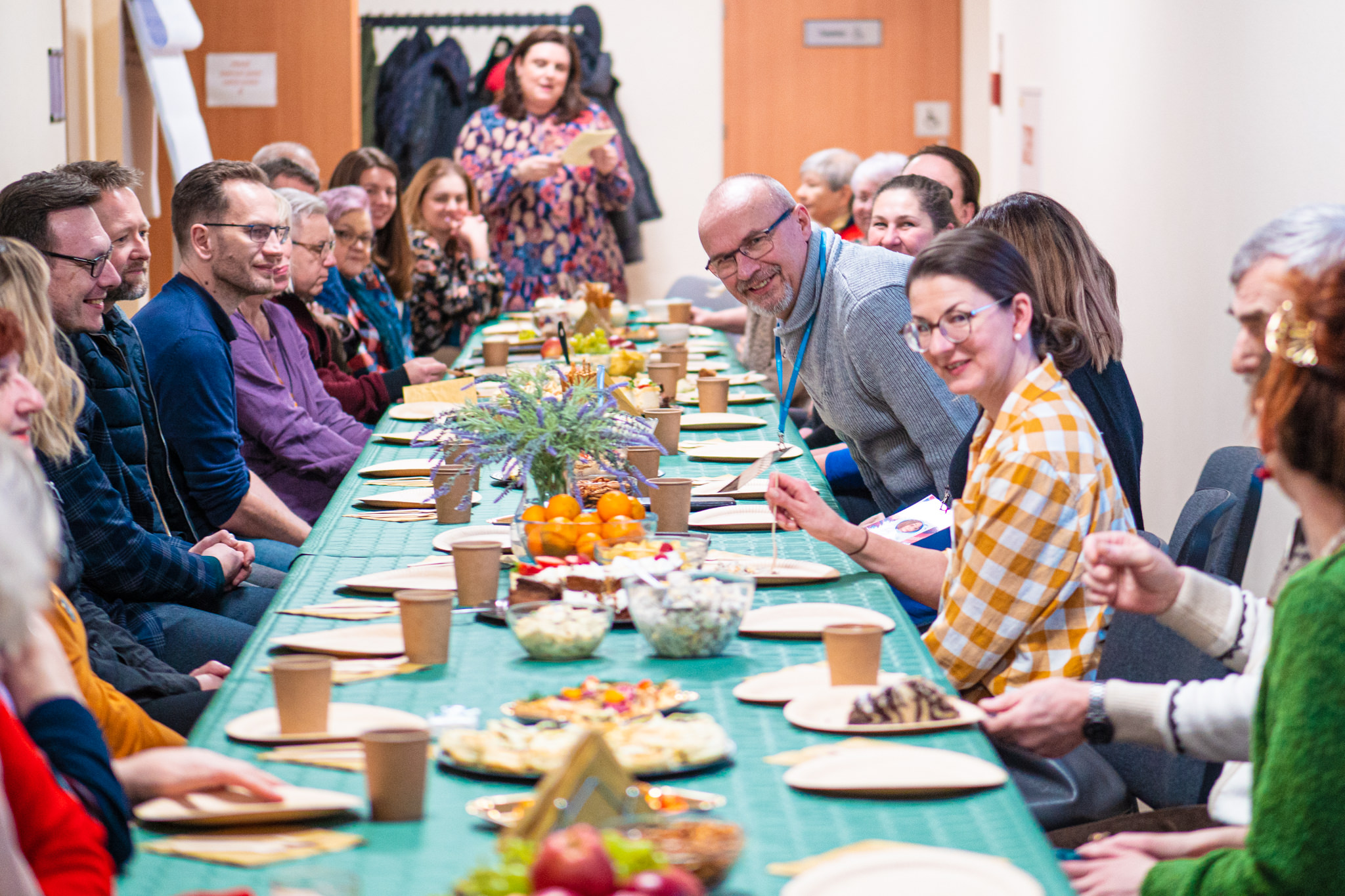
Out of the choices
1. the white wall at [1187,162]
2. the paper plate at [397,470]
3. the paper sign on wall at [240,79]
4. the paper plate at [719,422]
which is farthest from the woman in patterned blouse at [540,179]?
the paper plate at [397,470]

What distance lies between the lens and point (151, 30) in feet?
17.5

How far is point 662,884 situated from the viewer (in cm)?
98

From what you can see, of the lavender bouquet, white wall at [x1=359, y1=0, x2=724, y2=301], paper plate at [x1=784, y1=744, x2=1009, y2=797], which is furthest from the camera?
white wall at [x1=359, y1=0, x2=724, y2=301]

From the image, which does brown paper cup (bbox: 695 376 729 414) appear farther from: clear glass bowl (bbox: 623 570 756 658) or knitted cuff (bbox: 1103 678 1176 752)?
knitted cuff (bbox: 1103 678 1176 752)

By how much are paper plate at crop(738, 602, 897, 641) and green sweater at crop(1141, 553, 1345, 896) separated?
692 millimetres

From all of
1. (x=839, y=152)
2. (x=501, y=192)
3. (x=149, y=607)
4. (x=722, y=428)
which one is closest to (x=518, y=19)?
(x=501, y=192)

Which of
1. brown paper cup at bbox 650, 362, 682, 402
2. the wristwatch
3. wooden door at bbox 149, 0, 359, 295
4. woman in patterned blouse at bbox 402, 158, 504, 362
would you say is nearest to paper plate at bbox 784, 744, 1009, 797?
the wristwatch

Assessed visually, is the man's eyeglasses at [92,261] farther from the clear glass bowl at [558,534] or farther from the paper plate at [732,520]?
the paper plate at [732,520]

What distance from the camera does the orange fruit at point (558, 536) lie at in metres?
2.16

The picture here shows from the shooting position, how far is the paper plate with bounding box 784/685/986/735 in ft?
5.09

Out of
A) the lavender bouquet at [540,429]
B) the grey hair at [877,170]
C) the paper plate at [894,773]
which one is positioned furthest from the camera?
the grey hair at [877,170]

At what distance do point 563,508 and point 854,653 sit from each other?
2.18ft

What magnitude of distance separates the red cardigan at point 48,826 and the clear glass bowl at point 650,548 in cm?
92

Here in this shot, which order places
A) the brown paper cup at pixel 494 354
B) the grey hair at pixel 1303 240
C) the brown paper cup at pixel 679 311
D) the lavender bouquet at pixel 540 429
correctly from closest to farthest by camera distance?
the grey hair at pixel 1303 240
the lavender bouquet at pixel 540 429
the brown paper cup at pixel 494 354
the brown paper cup at pixel 679 311
